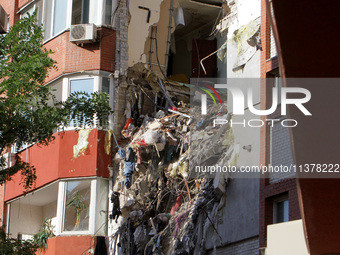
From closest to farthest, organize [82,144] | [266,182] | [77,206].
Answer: [266,182]
[77,206]
[82,144]

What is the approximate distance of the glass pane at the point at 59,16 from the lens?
23922 millimetres

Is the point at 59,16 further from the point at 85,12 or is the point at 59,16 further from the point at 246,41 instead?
the point at 246,41

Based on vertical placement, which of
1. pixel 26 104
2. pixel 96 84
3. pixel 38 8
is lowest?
pixel 26 104

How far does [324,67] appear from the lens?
912 centimetres

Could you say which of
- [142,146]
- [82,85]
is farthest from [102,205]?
[82,85]

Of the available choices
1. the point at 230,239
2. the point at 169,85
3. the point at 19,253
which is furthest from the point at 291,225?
the point at 169,85

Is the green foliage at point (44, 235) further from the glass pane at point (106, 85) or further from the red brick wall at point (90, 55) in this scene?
the red brick wall at point (90, 55)

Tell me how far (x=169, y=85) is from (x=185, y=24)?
3998 mm

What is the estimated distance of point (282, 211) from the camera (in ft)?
53.3

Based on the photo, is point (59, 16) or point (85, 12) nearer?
point (85, 12)

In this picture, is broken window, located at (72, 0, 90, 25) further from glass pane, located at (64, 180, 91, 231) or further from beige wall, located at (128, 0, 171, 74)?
glass pane, located at (64, 180, 91, 231)

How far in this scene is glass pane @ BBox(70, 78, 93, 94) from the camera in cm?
2278

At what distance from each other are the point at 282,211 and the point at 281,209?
6cm

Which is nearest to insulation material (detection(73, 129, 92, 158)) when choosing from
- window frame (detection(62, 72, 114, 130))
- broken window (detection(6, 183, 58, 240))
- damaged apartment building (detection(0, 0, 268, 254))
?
damaged apartment building (detection(0, 0, 268, 254))
